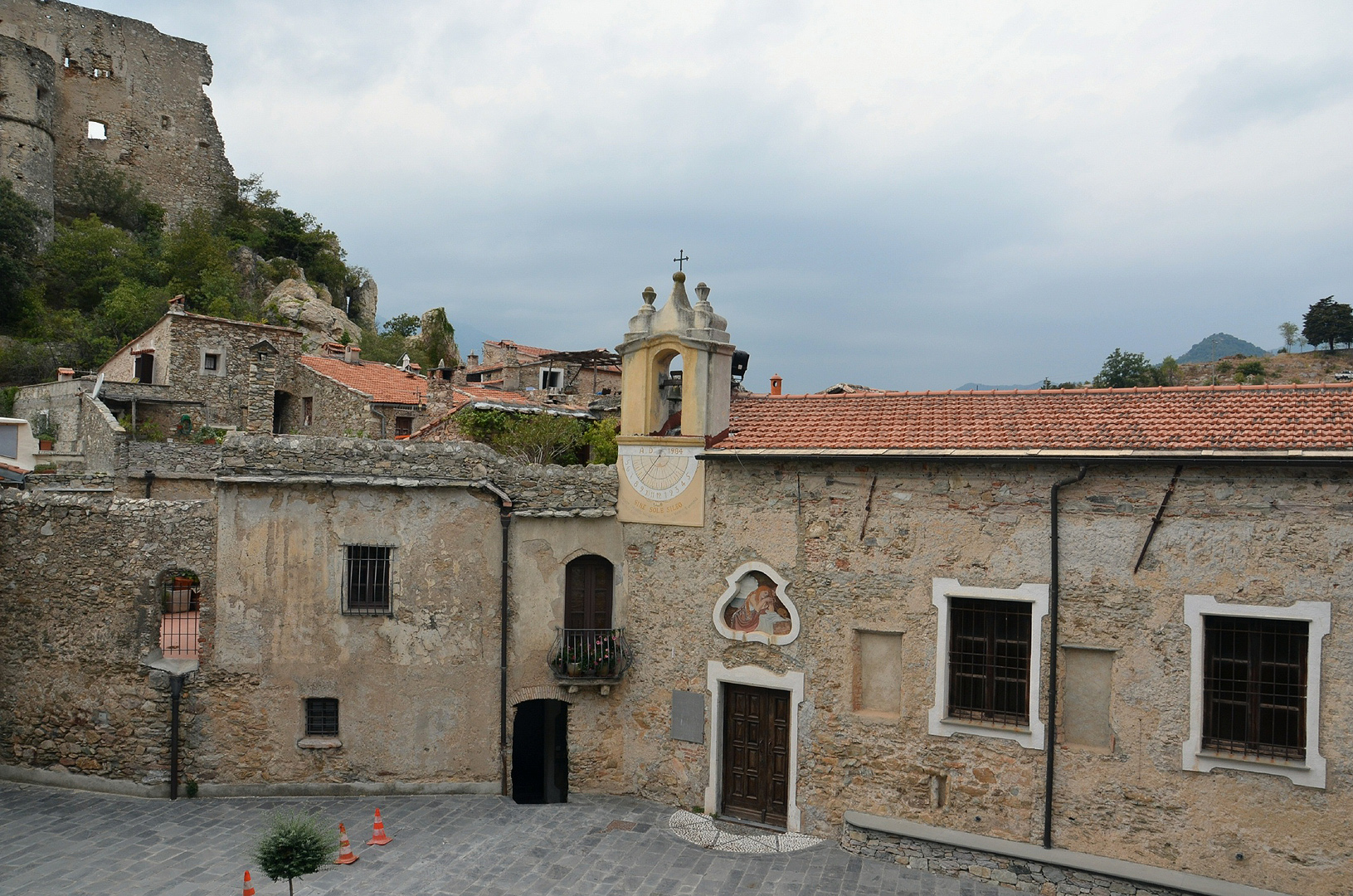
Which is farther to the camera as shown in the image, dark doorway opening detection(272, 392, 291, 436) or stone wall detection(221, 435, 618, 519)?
A: dark doorway opening detection(272, 392, 291, 436)

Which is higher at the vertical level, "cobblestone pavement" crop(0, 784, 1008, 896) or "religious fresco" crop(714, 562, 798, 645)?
"religious fresco" crop(714, 562, 798, 645)

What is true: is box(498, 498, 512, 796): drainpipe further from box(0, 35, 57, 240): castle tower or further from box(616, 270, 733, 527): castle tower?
box(0, 35, 57, 240): castle tower

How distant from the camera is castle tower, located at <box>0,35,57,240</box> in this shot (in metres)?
43.8

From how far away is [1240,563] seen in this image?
11266 millimetres

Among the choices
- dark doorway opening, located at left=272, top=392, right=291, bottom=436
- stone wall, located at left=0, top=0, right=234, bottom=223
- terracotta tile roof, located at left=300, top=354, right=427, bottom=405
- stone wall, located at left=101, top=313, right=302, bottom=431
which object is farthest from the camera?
stone wall, located at left=0, top=0, right=234, bottom=223

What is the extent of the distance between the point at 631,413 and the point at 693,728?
221 inches

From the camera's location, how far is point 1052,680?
1215 centimetres

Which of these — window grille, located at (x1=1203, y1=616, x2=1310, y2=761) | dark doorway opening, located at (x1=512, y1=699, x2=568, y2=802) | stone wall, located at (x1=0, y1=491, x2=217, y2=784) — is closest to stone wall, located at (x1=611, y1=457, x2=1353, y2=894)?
window grille, located at (x1=1203, y1=616, x2=1310, y2=761)

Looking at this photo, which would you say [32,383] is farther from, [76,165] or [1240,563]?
[1240,563]

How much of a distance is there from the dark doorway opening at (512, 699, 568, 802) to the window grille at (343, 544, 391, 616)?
436 centimetres

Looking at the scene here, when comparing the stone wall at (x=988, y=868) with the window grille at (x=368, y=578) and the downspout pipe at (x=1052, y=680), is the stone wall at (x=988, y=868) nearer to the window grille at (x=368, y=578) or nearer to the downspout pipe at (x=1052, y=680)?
the downspout pipe at (x=1052, y=680)

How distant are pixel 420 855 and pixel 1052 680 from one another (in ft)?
31.4

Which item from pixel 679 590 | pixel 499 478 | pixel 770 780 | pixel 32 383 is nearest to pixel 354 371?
pixel 32 383

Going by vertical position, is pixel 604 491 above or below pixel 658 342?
below
